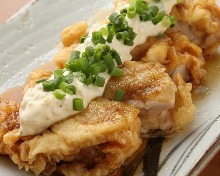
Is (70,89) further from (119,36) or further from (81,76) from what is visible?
(119,36)

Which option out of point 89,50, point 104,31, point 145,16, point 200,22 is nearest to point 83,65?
point 89,50

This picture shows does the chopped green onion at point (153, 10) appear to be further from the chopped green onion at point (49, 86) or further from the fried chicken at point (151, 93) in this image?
the chopped green onion at point (49, 86)

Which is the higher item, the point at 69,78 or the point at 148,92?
the point at 69,78

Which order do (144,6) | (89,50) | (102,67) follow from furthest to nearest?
Answer: (144,6) → (89,50) → (102,67)

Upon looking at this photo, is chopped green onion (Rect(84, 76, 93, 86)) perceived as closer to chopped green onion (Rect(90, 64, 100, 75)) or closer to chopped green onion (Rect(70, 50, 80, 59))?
chopped green onion (Rect(90, 64, 100, 75))

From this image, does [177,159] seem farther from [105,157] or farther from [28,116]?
[28,116]
